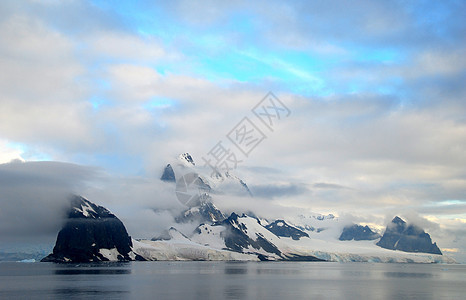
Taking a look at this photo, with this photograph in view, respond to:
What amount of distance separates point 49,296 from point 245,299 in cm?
5117

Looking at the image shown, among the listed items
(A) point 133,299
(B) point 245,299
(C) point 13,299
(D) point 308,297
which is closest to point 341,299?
(D) point 308,297

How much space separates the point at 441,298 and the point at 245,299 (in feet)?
195

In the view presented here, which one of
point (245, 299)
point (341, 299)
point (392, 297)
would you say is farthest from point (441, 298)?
point (245, 299)

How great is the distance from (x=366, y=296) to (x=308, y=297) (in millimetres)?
19244

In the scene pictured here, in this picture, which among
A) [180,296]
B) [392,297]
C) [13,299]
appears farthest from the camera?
[392,297]

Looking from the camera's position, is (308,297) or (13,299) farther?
(308,297)

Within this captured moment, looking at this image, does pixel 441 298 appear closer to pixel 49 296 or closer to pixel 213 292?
pixel 213 292

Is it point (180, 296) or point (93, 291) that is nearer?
point (180, 296)

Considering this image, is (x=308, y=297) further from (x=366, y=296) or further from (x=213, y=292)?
(x=213, y=292)

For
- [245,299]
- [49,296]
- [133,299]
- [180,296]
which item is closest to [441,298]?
[245,299]

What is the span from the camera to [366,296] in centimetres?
13075

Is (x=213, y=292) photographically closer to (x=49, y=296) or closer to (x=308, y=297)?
(x=308, y=297)

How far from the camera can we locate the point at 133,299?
114125 millimetres

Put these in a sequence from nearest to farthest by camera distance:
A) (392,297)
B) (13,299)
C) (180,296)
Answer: (13,299) < (180,296) < (392,297)
